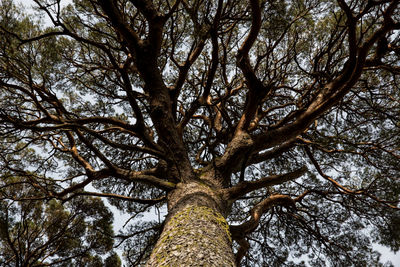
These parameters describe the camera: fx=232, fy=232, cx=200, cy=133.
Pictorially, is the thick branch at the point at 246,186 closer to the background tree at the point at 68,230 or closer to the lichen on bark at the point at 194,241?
the lichen on bark at the point at 194,241

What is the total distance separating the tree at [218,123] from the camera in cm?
230

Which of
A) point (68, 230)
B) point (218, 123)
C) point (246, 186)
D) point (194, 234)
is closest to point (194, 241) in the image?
point (194, 234)

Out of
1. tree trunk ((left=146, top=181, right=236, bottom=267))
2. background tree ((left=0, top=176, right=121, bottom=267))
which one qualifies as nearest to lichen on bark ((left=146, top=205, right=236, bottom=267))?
tree trunk ((left=146, top=181, right=236, bottom=267))

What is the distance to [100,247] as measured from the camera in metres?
5.46

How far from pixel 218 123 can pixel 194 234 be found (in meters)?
2.97

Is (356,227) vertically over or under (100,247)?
under

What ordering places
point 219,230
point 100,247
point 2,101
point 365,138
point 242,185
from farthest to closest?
point 100,247, point 365,138, point 2,101, point 242,185, point 219,230

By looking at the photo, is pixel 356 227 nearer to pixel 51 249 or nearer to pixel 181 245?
pixel 181 245

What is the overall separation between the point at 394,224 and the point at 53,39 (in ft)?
20.2

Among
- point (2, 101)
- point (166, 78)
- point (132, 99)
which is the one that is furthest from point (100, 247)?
point (132, 99)

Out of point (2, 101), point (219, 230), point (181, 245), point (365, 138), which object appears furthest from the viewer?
point (365, 138)

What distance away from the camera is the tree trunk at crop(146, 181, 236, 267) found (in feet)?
4.24

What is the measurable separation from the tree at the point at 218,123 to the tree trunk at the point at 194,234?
11 mm

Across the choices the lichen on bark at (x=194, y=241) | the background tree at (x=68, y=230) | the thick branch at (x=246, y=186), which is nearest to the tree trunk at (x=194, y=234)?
the lichen on bark at (x=194, y=241)
